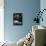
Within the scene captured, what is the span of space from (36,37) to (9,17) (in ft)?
10.2

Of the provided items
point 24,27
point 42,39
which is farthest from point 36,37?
point 24,27

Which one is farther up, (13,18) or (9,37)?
(13,18)

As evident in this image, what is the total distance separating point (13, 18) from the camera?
223 inches

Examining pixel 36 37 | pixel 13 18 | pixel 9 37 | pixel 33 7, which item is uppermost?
pixel 33 7

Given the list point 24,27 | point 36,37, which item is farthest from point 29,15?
point 36,37

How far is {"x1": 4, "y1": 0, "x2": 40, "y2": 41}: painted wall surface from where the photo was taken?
5609 millimetres

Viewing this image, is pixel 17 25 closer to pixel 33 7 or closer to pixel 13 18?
pixel 13 18

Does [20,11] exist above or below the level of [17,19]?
above

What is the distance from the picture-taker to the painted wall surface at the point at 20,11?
561cm

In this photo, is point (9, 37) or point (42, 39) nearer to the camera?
point (42, 39)

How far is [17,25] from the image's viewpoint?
5.70 meters

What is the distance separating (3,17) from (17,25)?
680 millimetres

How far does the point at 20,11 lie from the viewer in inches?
223

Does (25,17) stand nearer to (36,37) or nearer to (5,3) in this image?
(5,3)
